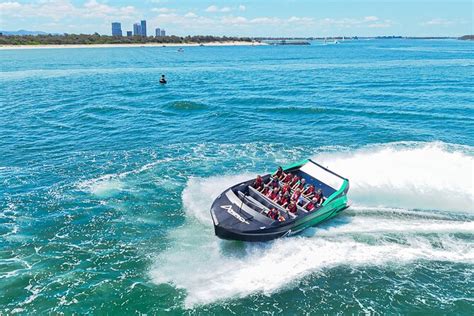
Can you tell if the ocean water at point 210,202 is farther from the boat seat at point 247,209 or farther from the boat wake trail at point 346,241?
the boat seat at point 247,209

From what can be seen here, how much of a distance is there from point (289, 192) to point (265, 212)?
10.1 ft

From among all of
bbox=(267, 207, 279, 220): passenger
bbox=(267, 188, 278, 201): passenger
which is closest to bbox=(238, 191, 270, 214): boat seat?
bbox=(267, 207, 279, 220): passenger

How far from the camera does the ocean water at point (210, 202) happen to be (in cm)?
1803

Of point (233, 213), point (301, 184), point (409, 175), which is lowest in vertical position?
point (409, 175)

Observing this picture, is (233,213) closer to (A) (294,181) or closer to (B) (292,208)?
(B) (292,208)

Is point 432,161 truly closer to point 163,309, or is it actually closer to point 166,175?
point 166,175

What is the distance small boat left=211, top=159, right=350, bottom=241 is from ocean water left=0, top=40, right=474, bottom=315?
0.94 m

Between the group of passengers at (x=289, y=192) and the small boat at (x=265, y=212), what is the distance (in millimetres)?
94

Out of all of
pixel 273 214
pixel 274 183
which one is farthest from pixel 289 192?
pixel 273 214

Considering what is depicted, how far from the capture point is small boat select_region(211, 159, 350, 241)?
2056 centimetres

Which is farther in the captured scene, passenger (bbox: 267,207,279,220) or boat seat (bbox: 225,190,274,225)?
passenger (bbox: 267,207,279,220)

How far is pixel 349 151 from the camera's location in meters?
35.7

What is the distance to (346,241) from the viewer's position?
2198 centimetres

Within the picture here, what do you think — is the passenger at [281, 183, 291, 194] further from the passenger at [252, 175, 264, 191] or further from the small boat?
the passenger at [252, 175, 264, 191]
